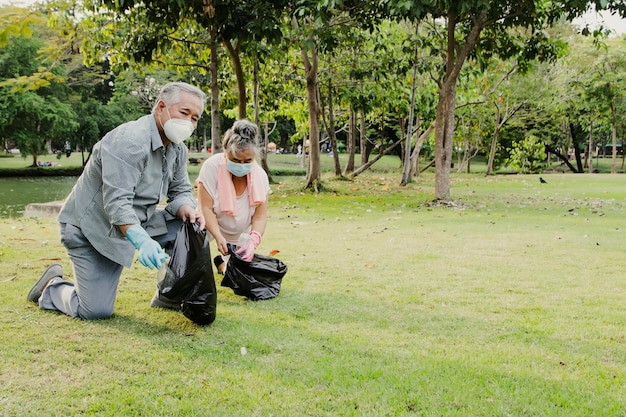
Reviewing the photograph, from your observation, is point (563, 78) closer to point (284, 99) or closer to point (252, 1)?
point (284, 99)

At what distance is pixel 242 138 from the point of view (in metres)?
4.16

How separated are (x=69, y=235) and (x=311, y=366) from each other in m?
1.73

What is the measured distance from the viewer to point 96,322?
3477 millimetres

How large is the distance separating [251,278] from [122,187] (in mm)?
1256

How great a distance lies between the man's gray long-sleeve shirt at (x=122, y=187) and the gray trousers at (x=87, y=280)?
0.36ft

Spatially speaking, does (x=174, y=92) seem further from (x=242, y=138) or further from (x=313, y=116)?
(x=313, y=116)

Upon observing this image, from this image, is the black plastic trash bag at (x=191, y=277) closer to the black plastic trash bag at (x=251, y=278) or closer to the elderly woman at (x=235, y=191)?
the black plastic trash bag at (x=251, y=278)

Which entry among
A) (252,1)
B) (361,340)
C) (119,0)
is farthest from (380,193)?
(361,340)

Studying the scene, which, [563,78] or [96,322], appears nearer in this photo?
[96,322]

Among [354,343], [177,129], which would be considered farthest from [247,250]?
[354,343]

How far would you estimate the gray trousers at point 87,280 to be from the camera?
3480 millimetres

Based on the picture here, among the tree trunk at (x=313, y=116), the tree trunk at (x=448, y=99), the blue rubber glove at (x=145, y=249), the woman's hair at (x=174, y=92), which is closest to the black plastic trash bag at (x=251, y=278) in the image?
the blue rubber glove at (x=145, y=249)

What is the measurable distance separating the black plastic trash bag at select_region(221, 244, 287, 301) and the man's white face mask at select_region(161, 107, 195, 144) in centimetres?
105

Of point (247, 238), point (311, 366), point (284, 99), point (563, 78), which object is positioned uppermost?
point (563, 78)
